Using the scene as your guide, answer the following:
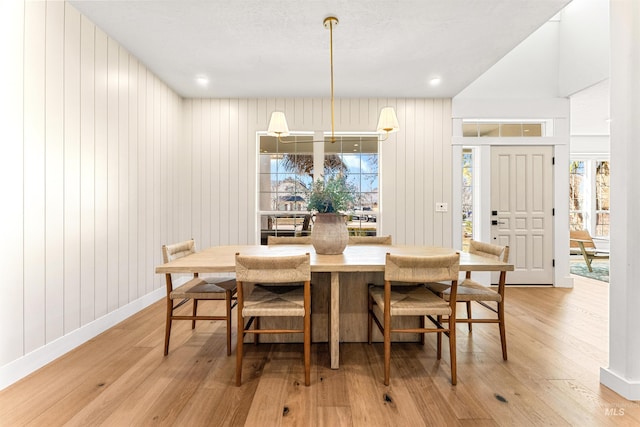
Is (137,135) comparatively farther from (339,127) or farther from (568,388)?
(568,388)

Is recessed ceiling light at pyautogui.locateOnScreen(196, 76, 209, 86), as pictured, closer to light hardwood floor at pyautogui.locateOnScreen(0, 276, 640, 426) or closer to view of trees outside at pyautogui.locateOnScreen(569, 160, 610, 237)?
light hardwood floor at pyautogui.locateOnScreen(0, 276, 640, 426)

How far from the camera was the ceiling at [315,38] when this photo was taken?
93.4 inches

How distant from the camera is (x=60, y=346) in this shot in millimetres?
2262

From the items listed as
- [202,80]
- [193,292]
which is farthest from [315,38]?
[193,292]

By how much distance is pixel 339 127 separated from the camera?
432cm

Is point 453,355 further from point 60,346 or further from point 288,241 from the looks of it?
point 60,346

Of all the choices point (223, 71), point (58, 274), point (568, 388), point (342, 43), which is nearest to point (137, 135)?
point (223, 71)

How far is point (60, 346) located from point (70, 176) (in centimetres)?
123

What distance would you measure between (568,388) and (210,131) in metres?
4.38

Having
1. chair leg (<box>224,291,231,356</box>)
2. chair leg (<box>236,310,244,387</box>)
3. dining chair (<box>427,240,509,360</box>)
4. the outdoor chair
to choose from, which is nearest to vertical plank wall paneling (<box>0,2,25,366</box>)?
chair leg (<box>224,291,231,356</box>)

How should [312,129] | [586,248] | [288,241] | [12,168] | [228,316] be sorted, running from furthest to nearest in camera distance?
[586,248] → [312,129] → [288,241] → [228,316] → [12,168]

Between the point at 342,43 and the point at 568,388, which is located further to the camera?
the point at 342,43

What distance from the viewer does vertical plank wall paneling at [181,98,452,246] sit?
14.1ft

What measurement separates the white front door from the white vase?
300 cm
